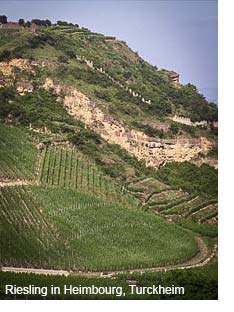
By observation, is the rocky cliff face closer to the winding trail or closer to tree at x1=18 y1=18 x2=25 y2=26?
tree at x1=18 y1=18 x2=25 y2=26

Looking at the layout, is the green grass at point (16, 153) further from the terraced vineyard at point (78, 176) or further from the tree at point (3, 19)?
the tree at point (3, 19)

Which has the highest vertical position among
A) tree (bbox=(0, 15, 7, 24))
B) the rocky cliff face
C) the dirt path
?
tree (bbox=(0, 15, 7, 24))

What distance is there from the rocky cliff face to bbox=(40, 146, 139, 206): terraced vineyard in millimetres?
568

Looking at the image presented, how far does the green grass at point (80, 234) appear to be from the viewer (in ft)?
31.5

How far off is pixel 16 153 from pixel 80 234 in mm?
1602

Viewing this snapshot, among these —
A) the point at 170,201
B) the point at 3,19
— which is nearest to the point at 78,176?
the point at 170,201

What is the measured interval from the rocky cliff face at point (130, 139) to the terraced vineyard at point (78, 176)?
22.4 inches

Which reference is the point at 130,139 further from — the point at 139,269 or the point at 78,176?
the point at 139,269

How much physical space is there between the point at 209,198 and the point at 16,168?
8.69 feet

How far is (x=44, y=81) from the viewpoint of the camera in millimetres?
11422

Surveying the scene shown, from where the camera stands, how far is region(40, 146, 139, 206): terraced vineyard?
1048 cm

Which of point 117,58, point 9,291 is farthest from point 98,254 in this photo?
point 117,58

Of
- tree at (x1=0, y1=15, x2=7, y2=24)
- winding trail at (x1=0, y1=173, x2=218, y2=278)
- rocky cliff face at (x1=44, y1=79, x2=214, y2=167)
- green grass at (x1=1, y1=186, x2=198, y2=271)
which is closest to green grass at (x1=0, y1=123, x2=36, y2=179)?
winding trail at (x1=0, y1=173, x2=218, y2=278)

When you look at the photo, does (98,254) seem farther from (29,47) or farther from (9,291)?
(29,47)
